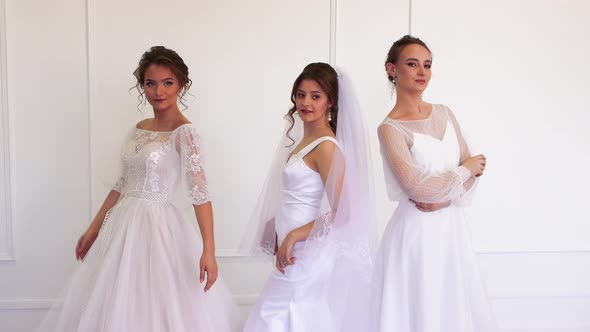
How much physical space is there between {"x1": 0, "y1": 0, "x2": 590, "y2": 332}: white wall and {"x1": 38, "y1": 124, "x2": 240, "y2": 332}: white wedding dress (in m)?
0.79

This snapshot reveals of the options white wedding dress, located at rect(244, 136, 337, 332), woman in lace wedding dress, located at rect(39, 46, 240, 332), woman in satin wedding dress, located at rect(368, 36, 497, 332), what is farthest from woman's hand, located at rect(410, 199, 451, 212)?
woman in lace wedding dress, located at rect(39, 46, 240, 332)

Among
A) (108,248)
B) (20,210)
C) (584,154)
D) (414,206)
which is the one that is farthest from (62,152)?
(584,154)

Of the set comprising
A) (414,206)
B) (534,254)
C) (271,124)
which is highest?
(271,124)

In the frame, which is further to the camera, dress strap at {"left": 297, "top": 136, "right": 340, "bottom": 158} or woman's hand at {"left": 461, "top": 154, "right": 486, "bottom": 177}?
woman's hand at {"left": 461, "top": 154, "right": 486, "bottom": 177}

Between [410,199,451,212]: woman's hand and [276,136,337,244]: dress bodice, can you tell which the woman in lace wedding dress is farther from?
[410,199,451,212]: woman's hand

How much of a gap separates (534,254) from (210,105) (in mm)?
2463

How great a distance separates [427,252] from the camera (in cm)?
203

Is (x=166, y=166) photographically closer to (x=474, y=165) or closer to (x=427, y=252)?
(x=427, y=252)

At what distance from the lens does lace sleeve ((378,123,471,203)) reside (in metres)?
2.01

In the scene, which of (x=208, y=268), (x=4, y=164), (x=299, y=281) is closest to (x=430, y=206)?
(x=299, y=281)

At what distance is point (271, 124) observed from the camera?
3217 millimetres

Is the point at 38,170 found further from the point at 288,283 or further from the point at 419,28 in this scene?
the point at 419,28

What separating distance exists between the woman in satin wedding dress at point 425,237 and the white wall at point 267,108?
1.13 meters

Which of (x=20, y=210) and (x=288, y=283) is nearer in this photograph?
(x=288, y=283)
